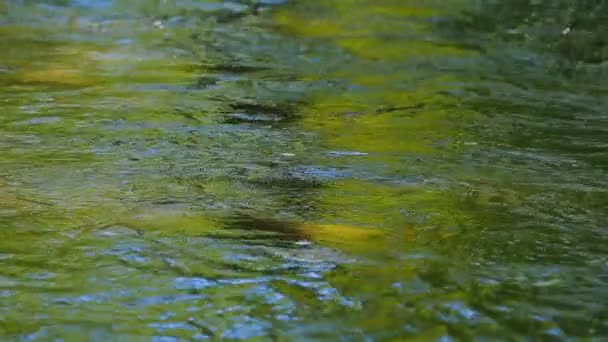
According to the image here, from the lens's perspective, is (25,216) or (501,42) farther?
(501,42)

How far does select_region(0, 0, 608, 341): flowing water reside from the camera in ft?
9.81

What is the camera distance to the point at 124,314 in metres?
2.95

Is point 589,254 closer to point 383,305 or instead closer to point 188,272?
point 383,305

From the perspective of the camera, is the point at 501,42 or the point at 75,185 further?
the point at 501,42

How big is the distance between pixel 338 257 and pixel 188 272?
48 centimetres

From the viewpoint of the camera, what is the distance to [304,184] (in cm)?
414

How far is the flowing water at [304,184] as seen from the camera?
2.99 metres

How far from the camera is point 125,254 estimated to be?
337 cm

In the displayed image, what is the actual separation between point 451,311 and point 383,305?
193mm

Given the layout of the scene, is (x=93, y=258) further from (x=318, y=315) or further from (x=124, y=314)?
(x=318, y=315)

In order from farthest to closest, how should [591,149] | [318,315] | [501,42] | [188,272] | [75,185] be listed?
[501,42] → [591,149] → [75,185] → [188,272] → [318,315]

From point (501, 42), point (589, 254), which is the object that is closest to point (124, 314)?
point (589, 254)

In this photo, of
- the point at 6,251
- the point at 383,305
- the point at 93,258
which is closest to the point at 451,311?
the point at 383,305

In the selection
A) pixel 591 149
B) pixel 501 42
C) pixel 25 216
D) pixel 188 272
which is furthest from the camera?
pixel 501 42
